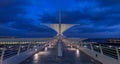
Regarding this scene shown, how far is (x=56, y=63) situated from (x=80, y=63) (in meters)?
1.74

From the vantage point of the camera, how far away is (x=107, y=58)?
14188 millimetres

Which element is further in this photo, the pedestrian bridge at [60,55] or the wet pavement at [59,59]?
the wet pavement at [59,59]

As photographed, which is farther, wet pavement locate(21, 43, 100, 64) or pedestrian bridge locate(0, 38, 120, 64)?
wet pavement locate(21, 43, 100, 64)

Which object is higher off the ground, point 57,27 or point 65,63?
point 57,27

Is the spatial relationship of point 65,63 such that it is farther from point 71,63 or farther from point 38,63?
point 38,63

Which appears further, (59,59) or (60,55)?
(60,55)

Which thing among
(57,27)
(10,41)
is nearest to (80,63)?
(57,27)

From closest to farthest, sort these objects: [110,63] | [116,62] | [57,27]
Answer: [116,62] < [110,63] < [57,27]

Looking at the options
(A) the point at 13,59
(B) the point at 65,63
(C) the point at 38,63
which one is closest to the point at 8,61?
(A) the point at 13,59

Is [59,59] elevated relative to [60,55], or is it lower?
lower


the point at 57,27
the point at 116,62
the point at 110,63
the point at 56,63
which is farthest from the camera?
the point at 57,27

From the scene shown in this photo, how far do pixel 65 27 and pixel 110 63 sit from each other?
8568 cm

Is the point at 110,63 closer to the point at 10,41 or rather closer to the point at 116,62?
the point at 116,62

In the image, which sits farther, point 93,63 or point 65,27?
point 65,27
